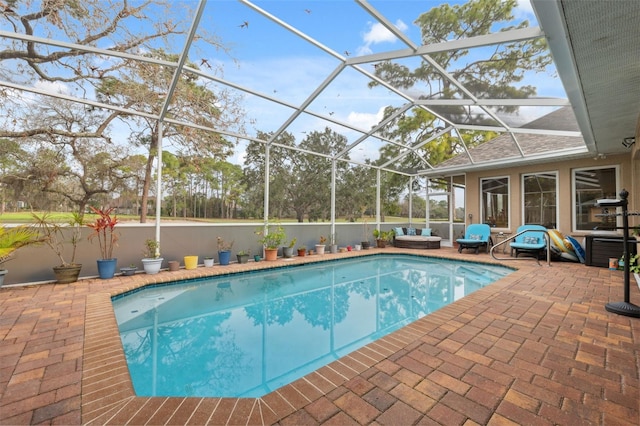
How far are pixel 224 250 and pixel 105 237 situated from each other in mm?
2548

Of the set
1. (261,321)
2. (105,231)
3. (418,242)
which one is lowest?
(261,321)

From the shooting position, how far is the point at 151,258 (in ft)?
20.3

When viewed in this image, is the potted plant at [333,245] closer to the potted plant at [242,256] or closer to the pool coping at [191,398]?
the potted plant at [242,256]

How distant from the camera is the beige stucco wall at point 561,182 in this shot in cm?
714

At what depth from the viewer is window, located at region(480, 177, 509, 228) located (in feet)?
33.7

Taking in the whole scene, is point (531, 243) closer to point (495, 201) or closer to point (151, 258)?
point (495, 201)

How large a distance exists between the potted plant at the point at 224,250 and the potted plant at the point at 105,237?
219 cm

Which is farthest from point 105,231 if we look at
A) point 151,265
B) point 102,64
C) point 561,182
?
point 561,182

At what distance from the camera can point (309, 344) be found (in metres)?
3.51

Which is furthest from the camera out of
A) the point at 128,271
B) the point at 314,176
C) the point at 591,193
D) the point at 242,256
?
the point at 314,176

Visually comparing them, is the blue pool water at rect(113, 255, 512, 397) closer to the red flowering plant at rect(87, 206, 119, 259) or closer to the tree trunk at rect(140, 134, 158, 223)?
the red flowering plant at rect(87, 206, 119, 259)

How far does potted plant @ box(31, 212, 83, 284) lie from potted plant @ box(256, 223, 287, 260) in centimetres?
400

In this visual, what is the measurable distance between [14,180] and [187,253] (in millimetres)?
3328

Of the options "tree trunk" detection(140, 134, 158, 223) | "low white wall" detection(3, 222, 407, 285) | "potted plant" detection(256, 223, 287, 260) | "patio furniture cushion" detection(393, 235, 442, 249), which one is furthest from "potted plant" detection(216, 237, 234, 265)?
"patio furniture cushion" detection(393, 235, 442, 249)
